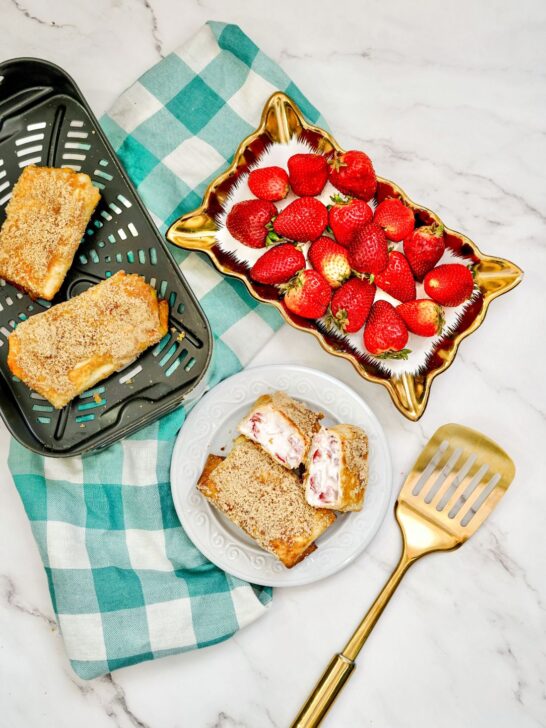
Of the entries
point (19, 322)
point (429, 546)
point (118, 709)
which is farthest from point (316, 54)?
point (118, 709)

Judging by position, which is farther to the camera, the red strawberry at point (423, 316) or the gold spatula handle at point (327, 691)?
the gold spatula handle at point (327, 691)

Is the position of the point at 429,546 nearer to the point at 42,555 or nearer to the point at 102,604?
the point at 102,604

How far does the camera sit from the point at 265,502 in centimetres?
162

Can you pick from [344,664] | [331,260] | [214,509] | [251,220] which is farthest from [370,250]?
[344,664]

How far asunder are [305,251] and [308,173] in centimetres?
19

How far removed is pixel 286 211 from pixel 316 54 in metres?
0.53

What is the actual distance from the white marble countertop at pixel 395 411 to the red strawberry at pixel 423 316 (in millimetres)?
228

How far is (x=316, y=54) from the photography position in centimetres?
177

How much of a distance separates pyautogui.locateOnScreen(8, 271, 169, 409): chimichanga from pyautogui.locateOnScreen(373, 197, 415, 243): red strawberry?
606 millimetres

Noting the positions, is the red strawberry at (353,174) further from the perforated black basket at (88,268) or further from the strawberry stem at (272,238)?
the perforated black basket at (88,268)

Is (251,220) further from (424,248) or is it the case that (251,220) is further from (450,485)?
(450,485)

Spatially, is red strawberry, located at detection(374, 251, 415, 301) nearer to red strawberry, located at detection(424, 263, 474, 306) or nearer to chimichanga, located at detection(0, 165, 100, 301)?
red strawberry, located at detection(424, 263, 474, 306)

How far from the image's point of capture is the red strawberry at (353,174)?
1.56 metres

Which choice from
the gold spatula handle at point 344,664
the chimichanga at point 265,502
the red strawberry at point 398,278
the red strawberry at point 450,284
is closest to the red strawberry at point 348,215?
the red strawberry at point 398,278
